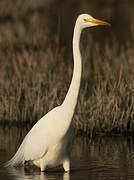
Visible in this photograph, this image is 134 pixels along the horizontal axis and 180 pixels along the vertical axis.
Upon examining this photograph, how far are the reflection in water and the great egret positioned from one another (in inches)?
3.5

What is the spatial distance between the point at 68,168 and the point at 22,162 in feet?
2.07

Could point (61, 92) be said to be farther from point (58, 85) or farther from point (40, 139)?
point (40, 139)

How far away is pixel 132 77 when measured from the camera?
30.1 feet

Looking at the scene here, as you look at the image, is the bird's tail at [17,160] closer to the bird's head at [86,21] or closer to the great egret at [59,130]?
the great egret at [59,130]

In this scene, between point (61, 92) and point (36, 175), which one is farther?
point (61, 92)

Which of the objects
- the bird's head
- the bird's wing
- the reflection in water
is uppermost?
the bird's head

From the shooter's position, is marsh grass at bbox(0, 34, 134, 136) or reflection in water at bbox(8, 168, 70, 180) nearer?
reflection in water at bbox(8, 168, 70, 180)

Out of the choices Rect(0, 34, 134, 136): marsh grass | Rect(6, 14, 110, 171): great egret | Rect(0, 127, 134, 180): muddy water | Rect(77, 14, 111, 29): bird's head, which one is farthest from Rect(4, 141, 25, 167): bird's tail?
Rect(0, 34, 134, 136): marsh grass

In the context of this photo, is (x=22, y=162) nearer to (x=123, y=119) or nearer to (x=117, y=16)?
(x=123, y=119)

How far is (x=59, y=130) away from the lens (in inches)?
245

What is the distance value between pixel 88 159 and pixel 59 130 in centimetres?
116

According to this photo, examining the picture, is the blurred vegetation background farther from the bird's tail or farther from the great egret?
the great egret

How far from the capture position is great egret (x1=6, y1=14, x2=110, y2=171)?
20.4 feet

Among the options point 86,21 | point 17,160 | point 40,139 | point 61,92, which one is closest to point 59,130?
point 40,139
